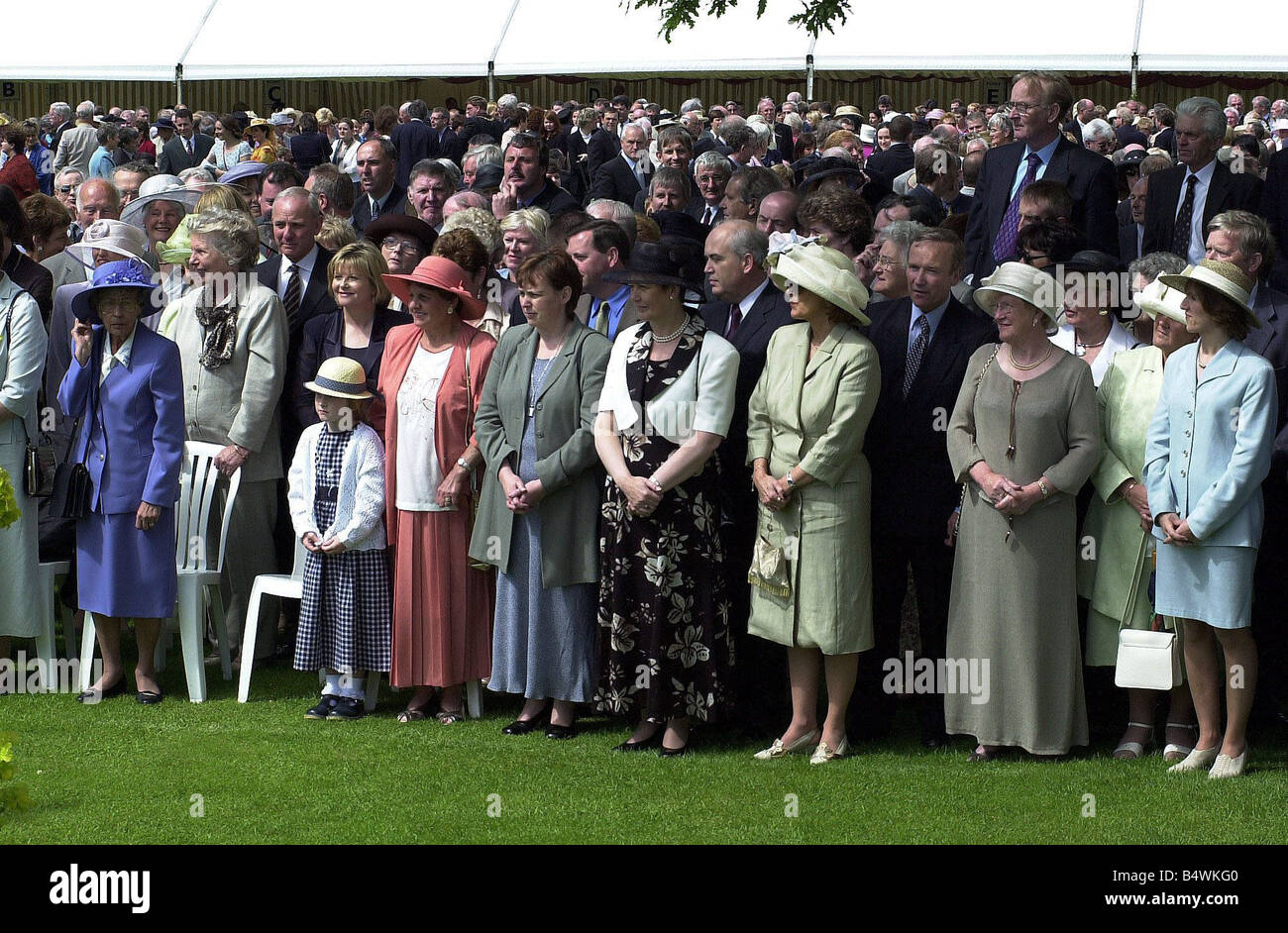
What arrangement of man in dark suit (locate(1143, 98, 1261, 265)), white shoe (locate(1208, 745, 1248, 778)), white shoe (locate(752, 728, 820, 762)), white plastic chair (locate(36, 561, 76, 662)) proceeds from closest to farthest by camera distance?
white shoe (locate(1208, 745, 1248, 778))
white shoe (locate(752, 728, 820, 762))
white plastic chair (locate(36, 561, 76, 662))
man in dark suit (locate(1143, 98, 1261, 265))

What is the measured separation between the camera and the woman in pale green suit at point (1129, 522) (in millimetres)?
6434

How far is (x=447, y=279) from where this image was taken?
283 inches

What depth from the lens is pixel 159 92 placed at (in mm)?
33312

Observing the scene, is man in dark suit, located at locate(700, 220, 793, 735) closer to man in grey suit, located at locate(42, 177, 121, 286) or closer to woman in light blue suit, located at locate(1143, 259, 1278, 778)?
woman in light blue suit, located at locate(1143, 259, 1278, 778)

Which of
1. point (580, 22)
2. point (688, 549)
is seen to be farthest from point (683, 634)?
point (580, 22)

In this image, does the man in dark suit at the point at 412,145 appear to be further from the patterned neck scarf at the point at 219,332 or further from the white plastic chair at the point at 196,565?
the white plastic chair at the point at 196,565

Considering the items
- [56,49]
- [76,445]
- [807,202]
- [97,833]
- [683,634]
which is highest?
[56,49]

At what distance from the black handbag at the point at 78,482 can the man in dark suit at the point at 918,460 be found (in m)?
3.37

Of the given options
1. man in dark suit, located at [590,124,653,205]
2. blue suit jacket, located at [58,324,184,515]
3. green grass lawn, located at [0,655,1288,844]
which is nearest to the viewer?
green grass lawn, located at [0,655,1288,844]

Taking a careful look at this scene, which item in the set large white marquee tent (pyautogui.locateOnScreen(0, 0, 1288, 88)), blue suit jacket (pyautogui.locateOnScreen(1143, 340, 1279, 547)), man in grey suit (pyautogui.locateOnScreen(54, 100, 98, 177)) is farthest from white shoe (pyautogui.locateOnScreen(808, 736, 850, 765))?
large white marquee tent (pyautogui.locateOnScreen(0, 0, 1288, 88))

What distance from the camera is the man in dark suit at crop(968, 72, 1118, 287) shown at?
8.16 metres

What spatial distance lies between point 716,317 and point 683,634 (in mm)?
1463

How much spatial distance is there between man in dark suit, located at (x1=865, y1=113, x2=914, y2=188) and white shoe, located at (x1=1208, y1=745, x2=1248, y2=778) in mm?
7850
